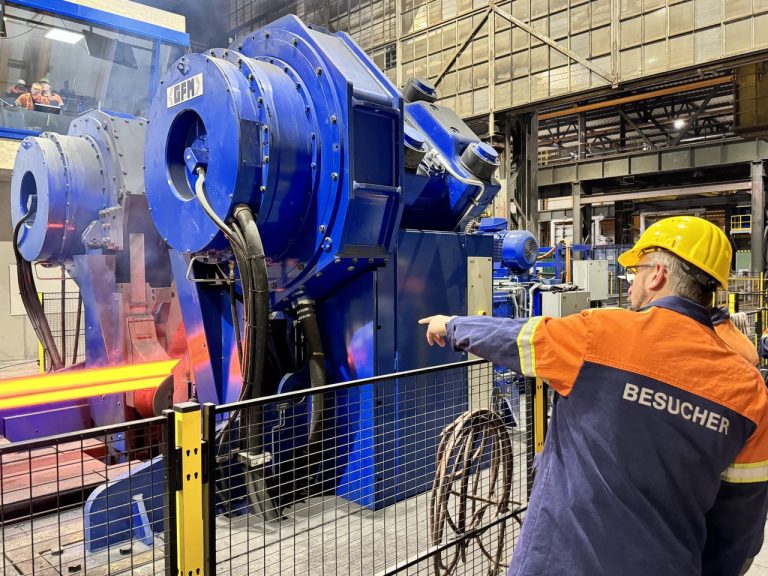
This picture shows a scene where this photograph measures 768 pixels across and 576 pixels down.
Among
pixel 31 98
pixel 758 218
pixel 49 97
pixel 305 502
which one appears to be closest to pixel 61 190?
pixel 305 502

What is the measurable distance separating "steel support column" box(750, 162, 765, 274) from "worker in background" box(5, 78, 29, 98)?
53.1 feet

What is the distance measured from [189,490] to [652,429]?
1.21m

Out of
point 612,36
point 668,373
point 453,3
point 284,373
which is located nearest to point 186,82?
point 284,373

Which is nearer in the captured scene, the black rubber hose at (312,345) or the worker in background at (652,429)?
the worker in background at (652,429)

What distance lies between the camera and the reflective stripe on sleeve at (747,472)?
1494 mm

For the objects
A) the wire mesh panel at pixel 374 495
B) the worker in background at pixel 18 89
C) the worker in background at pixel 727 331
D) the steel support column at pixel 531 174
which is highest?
the worker in background at pixel 18 89

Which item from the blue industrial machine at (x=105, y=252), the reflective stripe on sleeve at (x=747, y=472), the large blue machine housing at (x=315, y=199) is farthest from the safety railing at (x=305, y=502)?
the reflective stripe on sleeve at (x=747, y=472)

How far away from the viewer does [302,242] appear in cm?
334

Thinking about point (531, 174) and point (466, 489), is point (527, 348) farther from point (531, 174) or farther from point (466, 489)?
point (531, 174)

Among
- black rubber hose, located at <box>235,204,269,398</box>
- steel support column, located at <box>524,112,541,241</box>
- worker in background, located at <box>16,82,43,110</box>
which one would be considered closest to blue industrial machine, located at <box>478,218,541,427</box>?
black rubber hose, located at <box>235,204,269,398</box>

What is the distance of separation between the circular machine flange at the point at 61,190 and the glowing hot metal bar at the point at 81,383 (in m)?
1.10

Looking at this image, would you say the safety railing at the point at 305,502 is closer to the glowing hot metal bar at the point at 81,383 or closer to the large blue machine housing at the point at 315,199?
the large blue machine housing at the point at 315,199

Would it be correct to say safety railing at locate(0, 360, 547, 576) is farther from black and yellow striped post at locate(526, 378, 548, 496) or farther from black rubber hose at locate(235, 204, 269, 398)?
black rubber hose at locate(235, 204, 269, 398)

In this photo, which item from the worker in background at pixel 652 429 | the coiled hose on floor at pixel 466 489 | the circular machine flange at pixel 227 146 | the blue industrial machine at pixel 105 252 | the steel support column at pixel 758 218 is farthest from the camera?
the steel support column at pixel 758 218
